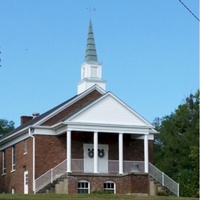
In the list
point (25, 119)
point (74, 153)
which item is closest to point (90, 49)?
point (25, 119)

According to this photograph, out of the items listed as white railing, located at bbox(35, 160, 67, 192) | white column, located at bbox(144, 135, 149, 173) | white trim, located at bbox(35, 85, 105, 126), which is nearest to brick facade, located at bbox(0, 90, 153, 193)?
white trim, located at bbox(35, 85, 105, 126)

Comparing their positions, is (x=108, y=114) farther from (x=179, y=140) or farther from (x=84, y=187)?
(x=179, y=140)

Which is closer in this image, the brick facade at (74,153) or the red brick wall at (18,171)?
the brick facade at (74,153)

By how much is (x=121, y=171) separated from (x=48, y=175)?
14.7 ft

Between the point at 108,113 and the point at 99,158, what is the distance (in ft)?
10.4

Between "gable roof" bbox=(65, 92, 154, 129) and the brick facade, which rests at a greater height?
"gable roof" bbox=(65, 92, 154, 129)

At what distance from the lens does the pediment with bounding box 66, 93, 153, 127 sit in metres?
45.9

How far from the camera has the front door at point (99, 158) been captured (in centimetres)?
4710

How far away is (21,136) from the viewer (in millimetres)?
→ 49062

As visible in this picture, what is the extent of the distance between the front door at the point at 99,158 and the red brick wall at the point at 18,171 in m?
3.39

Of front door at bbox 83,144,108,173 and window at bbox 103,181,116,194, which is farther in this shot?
front door at bbox 83,144,108,173

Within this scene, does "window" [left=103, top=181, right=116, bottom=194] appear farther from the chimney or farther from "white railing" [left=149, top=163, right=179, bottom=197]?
the chimney

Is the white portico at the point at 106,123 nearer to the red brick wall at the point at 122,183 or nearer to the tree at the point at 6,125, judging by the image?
the red brick wall at the point at 122,183

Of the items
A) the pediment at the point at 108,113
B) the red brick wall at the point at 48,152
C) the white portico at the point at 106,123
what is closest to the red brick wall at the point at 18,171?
the red brick wall at the point at 48,152
